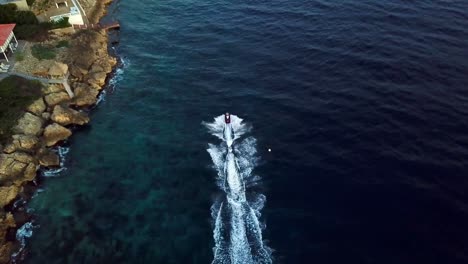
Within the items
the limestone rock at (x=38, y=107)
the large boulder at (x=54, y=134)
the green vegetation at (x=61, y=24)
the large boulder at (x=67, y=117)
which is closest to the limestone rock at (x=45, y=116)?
the limestone rock at (x=38, y=107)

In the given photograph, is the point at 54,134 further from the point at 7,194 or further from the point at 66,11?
the point at 66,11

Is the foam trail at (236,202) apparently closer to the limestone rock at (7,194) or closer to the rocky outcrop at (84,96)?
the rocky outcrop at (84,96)

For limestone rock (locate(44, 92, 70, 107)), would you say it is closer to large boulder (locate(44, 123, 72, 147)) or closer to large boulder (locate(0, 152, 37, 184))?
large boulder (locate(44, 123, 72, 147))

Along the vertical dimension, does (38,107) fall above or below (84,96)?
below

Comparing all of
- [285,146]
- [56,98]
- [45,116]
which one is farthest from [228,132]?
[56,98]

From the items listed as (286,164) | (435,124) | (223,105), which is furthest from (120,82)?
(435,124)

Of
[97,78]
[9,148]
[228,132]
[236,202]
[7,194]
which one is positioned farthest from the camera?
[97,78]
